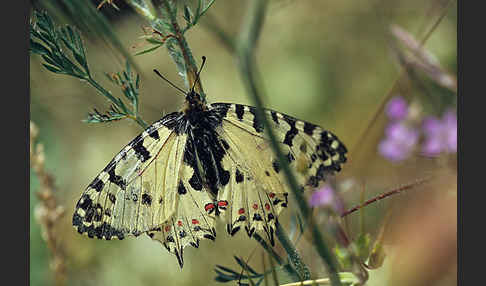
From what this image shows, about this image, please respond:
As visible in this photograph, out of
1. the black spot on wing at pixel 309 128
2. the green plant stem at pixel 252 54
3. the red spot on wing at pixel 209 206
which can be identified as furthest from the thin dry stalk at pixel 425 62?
the green plant stem at pixel 252 54

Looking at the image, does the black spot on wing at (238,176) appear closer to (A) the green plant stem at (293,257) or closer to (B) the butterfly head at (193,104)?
(B) the butterfly head at (193,104)

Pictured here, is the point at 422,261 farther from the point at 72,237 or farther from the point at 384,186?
the point at 72,237

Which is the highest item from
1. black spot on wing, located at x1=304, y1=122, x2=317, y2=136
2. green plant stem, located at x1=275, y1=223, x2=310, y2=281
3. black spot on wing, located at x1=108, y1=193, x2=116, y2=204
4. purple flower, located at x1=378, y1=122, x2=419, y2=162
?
black spot on wing, located at x1=304, y1=122, x2=317, y2=136

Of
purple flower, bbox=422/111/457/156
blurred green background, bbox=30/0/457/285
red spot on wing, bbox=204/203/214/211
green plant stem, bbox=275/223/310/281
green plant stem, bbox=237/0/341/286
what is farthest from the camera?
blurred green background, bbox=30/0/457/285

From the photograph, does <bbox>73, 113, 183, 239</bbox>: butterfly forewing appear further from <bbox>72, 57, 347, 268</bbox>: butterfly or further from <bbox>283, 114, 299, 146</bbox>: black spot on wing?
<bbox>283, 114, 299, 146</bbox>: black spot on wing

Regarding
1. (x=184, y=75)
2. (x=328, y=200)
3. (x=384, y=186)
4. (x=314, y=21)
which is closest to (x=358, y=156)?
(x=384, y=186)

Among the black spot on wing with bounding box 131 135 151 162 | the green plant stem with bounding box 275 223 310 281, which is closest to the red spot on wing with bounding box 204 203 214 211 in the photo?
the black spot on wing with bounding box 131 135 151 162

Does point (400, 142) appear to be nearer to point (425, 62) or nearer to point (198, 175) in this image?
point (425, 62)
